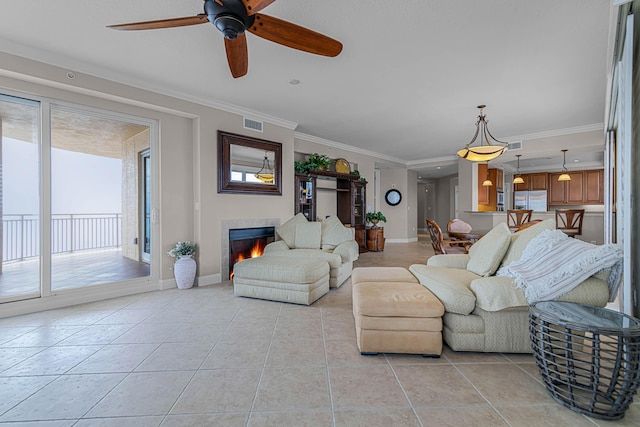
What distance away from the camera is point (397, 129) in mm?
5742

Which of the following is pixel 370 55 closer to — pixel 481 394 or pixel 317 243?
pixel 317 243

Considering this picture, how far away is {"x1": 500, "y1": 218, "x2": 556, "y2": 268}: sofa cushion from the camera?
7.86ft

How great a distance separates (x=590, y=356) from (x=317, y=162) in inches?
207

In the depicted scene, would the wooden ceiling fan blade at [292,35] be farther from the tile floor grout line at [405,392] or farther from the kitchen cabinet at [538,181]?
the kitchen cabinet at [538,181]

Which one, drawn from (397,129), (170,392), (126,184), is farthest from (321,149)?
(170,392)

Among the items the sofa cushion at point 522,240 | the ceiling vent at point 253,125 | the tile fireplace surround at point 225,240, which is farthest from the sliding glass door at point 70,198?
the sofa cushion at point 522,240

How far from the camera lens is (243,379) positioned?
5.92 ft

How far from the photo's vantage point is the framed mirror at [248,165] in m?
4.39

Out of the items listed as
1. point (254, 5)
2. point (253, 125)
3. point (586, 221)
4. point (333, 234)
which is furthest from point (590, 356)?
point (586, 221)

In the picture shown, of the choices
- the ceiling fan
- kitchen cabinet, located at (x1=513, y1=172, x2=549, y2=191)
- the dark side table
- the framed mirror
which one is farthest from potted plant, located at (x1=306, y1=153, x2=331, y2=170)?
kitchen cabinet, located at (x1=513, y1=172, x2=549, y2=191)

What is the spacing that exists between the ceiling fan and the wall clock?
7.70 meters

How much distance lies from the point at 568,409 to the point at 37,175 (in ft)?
16.8

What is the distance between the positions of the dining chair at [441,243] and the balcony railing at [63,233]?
181 inches

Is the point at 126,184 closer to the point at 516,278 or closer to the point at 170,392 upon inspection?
the point at 170,392
